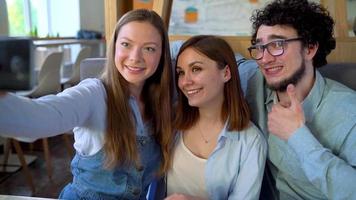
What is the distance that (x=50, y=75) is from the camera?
291cm

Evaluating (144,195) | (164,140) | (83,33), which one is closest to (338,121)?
(164,140)

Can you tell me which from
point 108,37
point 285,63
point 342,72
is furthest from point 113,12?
point 342,72

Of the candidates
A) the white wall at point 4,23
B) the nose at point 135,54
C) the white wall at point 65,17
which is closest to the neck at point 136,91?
the nose at point 135,54

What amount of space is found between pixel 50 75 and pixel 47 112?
7.57 feet

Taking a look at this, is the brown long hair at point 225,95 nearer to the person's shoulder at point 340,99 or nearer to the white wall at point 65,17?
the person's shoulder at point 340,99

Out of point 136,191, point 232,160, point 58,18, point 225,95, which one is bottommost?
point 136,191

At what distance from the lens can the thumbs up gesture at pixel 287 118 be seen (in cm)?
104

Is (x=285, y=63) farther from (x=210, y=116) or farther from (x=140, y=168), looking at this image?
(x=140, y=168)

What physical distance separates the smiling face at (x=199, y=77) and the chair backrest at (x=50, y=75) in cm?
194

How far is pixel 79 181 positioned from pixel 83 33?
499 centimetres

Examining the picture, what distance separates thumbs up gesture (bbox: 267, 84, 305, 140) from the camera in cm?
104

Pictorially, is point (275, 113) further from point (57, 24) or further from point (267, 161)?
point (57, 24)

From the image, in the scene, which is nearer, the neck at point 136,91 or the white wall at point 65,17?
the neck at point 136,91

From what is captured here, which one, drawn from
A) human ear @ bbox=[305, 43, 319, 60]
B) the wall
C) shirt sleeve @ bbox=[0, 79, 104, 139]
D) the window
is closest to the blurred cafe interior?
shirt sleeve @ bbox=[0, 79, 104, 139]
